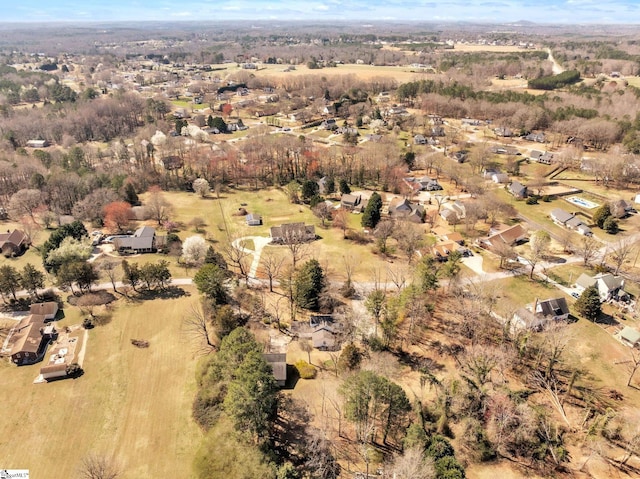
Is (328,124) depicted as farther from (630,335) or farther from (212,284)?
(630,335)

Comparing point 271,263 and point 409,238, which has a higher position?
point 409,238

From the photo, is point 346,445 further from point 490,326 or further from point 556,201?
point 556,201

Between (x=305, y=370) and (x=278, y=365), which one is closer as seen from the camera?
(x=278, y=365)

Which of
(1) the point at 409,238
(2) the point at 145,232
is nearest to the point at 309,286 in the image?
(1) the point at 409,238

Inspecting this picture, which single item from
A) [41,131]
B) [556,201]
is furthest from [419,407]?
[41,131]

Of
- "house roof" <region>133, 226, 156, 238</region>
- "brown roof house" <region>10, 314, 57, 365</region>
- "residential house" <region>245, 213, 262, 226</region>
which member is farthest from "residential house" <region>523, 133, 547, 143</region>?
"brown roof house" <region>10, 314, 57, 365</region>

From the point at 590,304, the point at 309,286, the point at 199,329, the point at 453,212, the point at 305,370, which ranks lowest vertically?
the point at 305,370
